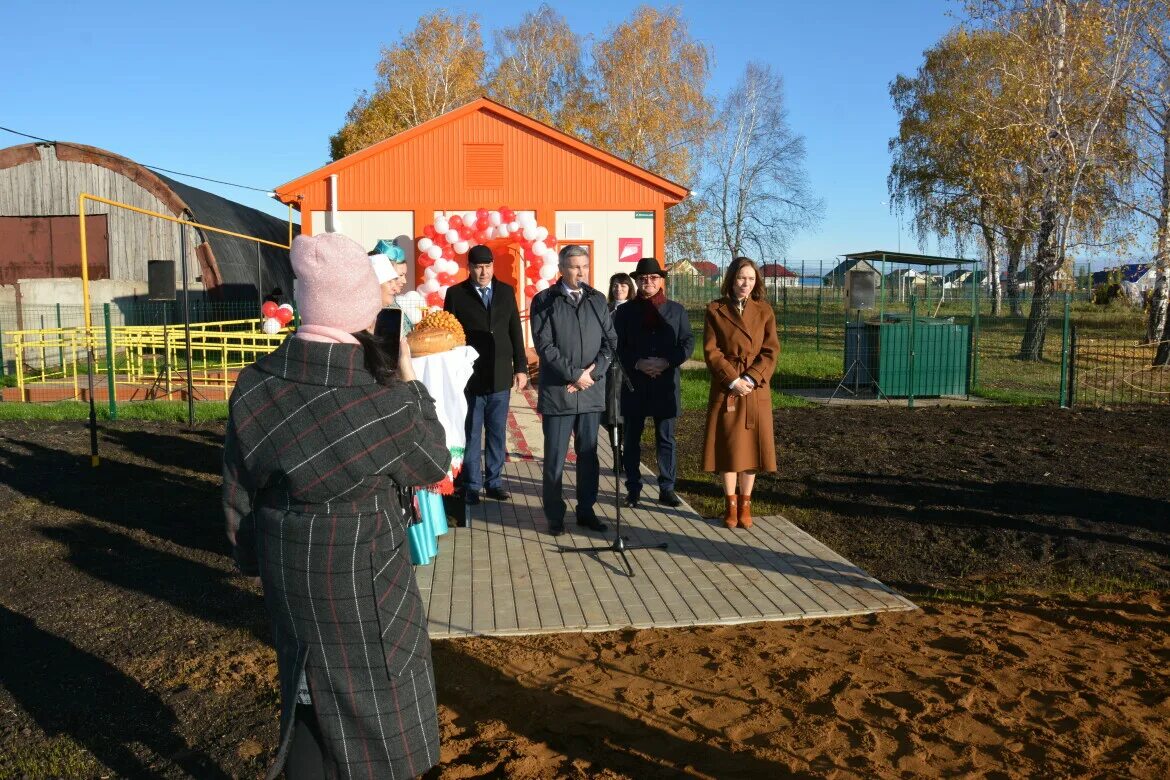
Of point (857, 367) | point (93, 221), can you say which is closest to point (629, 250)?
point (857, 367)

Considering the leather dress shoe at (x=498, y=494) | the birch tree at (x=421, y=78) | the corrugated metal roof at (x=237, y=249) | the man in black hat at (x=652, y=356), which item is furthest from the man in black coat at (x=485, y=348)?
the birch tree at (x=421, y=78)

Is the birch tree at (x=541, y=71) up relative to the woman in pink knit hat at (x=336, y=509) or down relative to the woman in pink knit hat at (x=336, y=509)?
up

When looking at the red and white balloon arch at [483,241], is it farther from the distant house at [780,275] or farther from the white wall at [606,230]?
the distant house at [780,275]

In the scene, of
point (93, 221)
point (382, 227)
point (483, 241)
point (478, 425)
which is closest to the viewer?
point (478, 425)

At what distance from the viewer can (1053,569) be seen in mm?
6230

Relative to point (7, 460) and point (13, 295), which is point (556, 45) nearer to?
point (13, 295)

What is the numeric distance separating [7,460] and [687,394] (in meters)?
9.12

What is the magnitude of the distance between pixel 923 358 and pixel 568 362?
10.1 meters

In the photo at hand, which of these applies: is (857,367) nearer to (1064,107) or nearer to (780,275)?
(1064,107)

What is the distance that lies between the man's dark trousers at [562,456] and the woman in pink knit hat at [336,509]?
4057 millimetres

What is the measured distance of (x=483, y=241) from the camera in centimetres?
1689

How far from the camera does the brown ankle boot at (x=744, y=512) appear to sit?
7.18 metres

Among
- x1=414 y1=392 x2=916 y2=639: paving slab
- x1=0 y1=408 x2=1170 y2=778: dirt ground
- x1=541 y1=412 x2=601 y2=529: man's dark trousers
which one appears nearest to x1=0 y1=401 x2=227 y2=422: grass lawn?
x1=0 y1=408 x2=1170 y2=778: dirt ground

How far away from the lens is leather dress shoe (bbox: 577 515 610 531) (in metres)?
7.04
